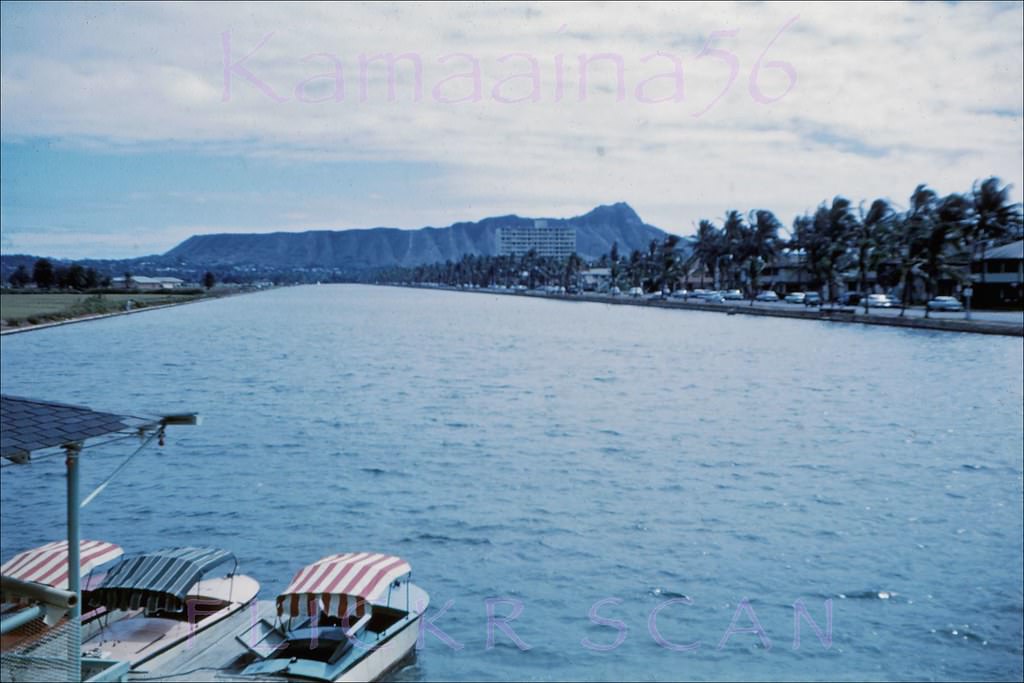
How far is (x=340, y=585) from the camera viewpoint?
13.9 metres

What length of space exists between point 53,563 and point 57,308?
125230mm

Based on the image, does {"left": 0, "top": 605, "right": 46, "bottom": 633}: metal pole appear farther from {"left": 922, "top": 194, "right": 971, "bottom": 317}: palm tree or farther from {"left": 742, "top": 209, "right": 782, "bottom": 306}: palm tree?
{"left": 742, "top": 209, "right": 782, "bottom": 306}: palm tree

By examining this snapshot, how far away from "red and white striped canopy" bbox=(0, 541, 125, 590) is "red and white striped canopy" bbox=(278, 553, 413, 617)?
10.6 feet

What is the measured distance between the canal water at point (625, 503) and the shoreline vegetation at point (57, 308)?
57712 mm

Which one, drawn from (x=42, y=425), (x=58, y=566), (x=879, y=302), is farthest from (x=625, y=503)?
(x=879, y=302)

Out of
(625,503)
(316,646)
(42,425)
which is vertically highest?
(42,425)

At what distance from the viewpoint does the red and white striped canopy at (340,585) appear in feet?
44.7

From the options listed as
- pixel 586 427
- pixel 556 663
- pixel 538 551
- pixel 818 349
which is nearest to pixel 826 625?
pixel 556 663

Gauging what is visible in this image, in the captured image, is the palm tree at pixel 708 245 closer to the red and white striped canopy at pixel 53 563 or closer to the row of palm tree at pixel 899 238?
the row of palm tree at pixel 899 238

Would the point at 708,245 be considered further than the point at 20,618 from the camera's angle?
Yes

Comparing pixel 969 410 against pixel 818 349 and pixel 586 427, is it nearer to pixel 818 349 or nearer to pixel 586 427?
pixel 586 427

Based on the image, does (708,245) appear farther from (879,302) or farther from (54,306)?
(54,306)

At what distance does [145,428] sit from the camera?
28.6 ft

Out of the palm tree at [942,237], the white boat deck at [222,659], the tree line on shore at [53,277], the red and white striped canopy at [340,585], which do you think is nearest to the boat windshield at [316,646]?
the red and white striped canopy at [340,585]
